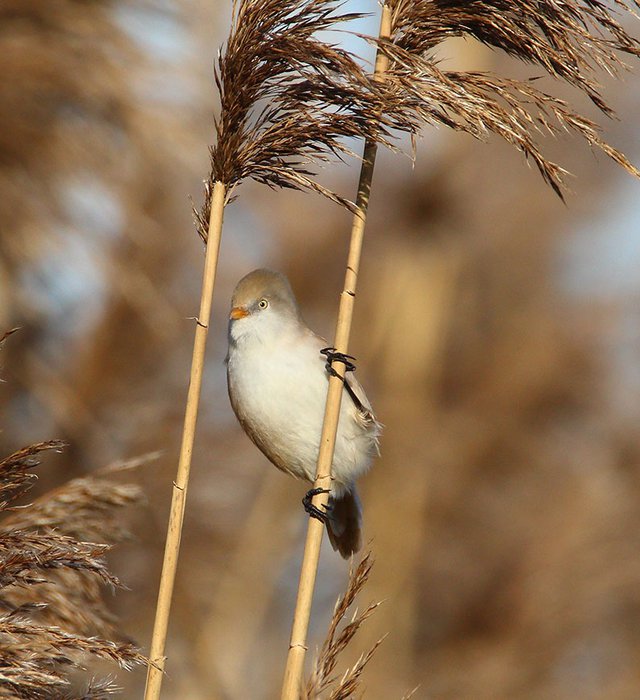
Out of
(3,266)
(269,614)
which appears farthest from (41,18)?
(269,614)

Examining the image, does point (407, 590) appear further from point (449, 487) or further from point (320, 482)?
point (320, 482)

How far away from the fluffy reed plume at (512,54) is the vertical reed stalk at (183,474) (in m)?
0.38

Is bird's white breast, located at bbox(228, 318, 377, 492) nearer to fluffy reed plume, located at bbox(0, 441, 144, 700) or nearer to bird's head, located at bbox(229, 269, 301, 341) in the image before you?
bird's head, located at bbox(229, 269, 301, 341)

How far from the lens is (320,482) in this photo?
71.7 inches

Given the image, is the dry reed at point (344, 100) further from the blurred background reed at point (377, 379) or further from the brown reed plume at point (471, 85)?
the blurred background reed at point (377, 379)

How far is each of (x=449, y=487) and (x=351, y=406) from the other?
10.2 ft

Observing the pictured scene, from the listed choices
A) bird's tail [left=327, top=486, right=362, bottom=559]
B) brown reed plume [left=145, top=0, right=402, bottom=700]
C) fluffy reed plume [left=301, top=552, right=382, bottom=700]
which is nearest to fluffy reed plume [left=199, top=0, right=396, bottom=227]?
brown reed plume [left=145, top=0, right=402, bottom=700]

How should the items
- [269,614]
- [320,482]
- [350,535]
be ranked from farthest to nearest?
[269,614]
[350,535]
[320,482]

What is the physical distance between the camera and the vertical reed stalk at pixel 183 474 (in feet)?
5.28

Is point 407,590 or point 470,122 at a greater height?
point 407,590

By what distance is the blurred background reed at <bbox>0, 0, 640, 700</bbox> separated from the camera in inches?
139

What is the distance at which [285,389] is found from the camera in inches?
99.2

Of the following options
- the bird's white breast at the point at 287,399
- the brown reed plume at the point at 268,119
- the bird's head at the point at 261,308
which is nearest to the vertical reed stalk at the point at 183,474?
the brown reed plume at the point at 268,119

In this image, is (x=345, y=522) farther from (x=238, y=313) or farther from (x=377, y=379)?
(x=377, y=379)
